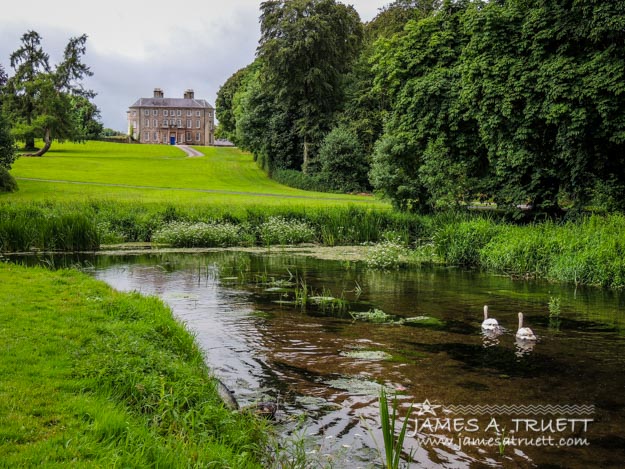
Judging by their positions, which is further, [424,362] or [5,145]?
[5,145]

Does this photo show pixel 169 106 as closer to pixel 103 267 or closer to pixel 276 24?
pixel 276 24

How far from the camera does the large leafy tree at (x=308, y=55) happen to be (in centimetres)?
5462

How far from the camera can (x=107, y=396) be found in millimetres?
5844

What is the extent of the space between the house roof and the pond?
130 m

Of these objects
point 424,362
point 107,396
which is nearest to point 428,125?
point 424,362

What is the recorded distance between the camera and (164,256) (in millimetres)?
23250

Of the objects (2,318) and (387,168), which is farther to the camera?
(387,168)

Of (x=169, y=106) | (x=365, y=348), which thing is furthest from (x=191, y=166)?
(x=169, y=106)

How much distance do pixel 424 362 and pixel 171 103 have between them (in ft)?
462

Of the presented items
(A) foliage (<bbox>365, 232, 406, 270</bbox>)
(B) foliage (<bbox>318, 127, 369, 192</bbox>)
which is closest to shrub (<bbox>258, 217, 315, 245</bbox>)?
(A) foliage (<bbox>365, 232, 406, 270</bbox>)

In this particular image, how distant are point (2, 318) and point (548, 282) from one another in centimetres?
1523

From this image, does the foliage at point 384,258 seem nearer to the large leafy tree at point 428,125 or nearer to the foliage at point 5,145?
the large leafy tree at point 428,125

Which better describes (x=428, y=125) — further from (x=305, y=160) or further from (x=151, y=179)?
(x=151, y=179)

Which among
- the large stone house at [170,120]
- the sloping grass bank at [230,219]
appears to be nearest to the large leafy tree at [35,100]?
the sloping grass bank at [230,219]
